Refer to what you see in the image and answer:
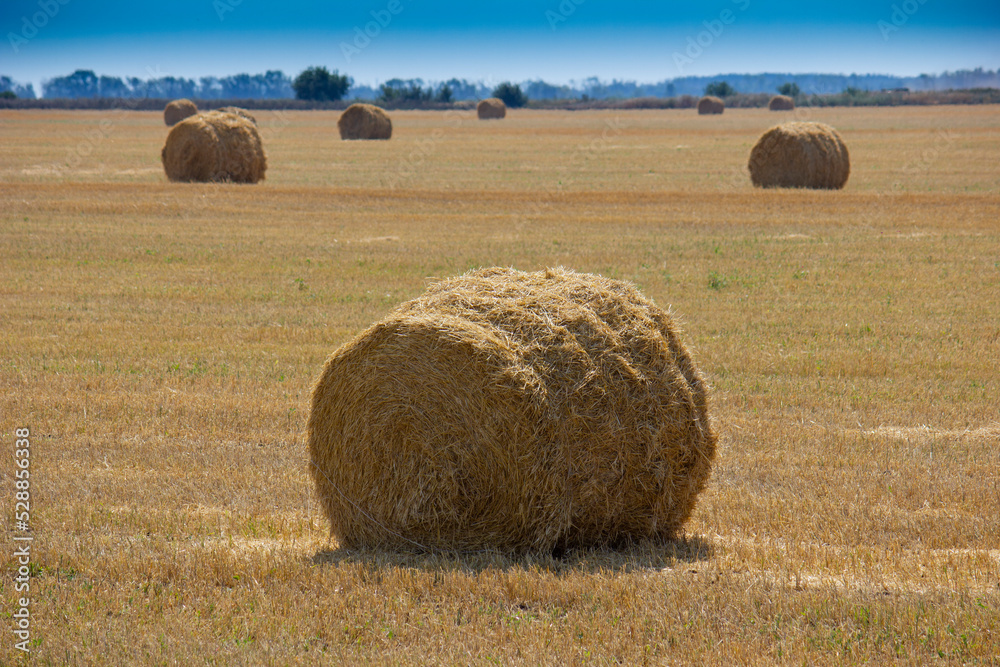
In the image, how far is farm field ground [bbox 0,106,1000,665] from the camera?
5199mm

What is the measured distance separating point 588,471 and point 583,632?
4.14ft

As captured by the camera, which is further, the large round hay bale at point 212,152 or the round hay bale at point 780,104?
the round hay bale at point 780,104

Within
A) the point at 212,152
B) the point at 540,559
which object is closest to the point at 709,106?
the point at 212,152

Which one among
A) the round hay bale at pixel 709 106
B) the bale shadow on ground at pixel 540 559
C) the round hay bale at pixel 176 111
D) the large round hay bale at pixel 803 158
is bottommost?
the bale shadow on ground at pixel 540 559

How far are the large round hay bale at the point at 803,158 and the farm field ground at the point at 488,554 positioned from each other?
4572mm

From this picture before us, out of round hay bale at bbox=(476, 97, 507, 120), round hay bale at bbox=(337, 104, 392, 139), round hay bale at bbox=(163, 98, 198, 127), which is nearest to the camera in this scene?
round hay bale at bbox=(337, 104, 392, 139)

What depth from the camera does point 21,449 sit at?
798 cm

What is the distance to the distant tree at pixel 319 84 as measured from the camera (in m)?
109

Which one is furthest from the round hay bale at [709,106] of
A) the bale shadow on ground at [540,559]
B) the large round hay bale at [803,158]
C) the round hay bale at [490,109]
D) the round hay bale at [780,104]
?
the bale shadow on ground at [540,559]

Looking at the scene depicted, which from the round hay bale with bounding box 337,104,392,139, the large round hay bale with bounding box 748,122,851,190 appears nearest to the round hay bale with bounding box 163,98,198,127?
the round hay bale with bounding box 337,104,392,139

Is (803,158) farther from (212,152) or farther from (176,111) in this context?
(176,111)

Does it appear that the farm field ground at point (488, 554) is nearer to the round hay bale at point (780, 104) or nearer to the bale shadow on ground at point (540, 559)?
the bale shadow on ground at point (540, 559)

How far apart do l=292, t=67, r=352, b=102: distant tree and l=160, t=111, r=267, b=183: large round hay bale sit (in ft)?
270

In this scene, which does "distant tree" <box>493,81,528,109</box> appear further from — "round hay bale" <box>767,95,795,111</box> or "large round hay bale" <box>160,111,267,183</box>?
"large round hay bale" <box>160,111,267,183</box>
